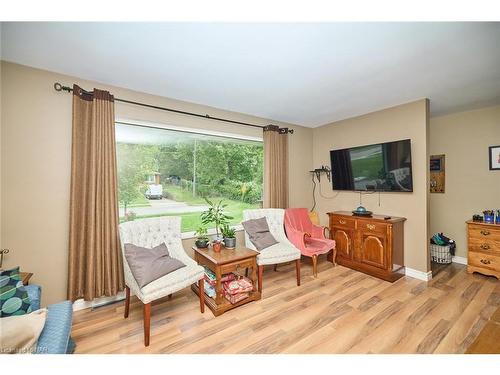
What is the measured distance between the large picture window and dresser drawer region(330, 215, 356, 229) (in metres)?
1.30

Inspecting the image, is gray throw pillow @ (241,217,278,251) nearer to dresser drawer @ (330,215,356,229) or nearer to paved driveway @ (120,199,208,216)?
paved driveway @ (120,199,208,216)

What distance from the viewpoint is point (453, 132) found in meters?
3.52

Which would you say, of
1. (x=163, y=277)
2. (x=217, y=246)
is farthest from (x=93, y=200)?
(x=217, y=246)

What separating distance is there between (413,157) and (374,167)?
507 millimetres

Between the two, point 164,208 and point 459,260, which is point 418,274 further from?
point 164,208

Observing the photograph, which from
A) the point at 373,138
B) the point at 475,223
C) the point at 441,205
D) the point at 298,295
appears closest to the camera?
the point at 298,295

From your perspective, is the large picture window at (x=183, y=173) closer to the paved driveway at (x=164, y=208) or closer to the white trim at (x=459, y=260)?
the paved driveway at (x=164, y=208)

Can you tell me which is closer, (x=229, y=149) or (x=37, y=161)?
(x=37, y=161)

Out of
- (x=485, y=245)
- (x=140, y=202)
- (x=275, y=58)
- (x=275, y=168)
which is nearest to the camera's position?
(x=275, y=58)

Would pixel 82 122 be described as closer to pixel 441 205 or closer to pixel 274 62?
pixel 274 62

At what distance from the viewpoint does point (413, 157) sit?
3.00 meters

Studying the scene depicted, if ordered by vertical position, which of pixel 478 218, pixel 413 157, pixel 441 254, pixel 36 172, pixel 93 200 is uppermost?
pixel 413 157

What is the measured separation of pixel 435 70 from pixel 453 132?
2.07m
